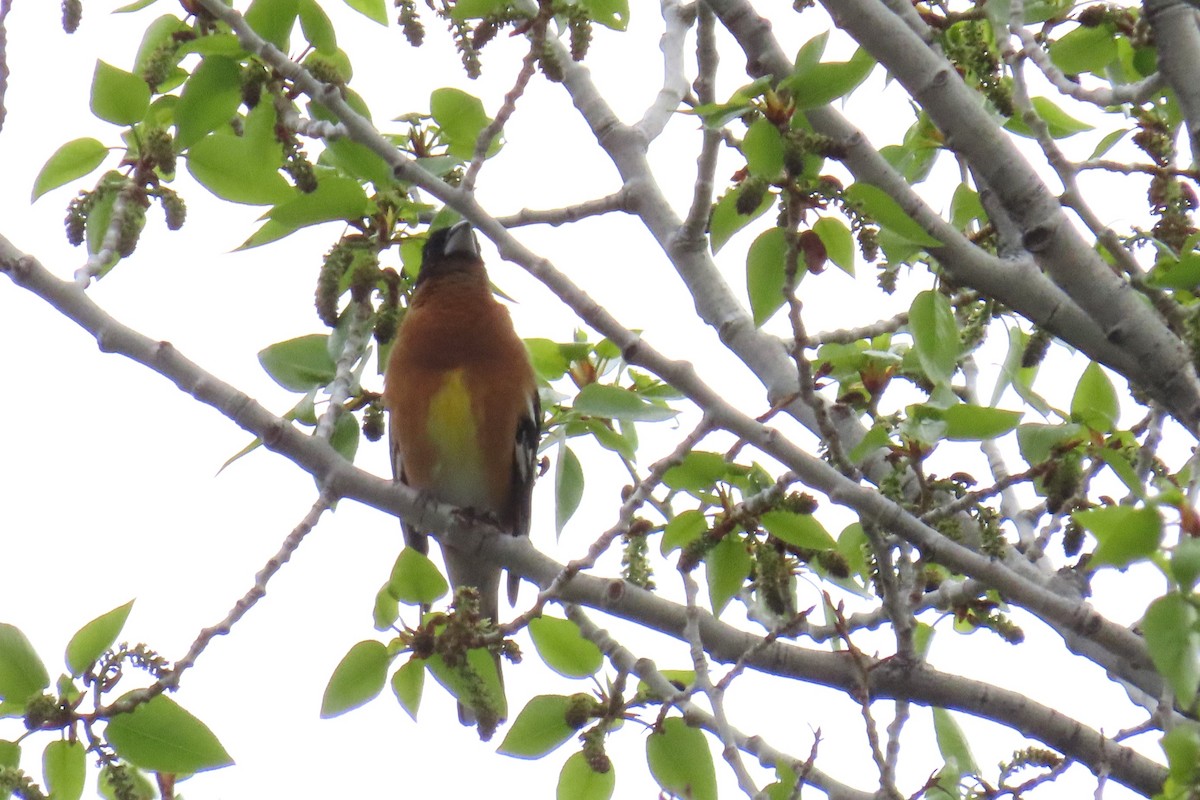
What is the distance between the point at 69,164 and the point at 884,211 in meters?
2.03

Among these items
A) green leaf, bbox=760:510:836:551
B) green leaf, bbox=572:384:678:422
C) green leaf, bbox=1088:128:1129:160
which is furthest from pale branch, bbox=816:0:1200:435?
green leaf, bbox=572:384:678:422

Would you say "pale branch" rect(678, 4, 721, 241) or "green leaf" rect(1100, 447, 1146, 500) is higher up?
"pale branch" rect(678, 4, 721, 241)

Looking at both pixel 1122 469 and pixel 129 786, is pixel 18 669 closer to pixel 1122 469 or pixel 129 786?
pixel 129 786

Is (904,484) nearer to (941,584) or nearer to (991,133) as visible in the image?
(941,584)

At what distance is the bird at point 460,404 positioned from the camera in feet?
18.0

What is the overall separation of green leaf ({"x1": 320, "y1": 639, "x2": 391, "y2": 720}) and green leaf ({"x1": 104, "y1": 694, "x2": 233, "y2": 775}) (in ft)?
1.93

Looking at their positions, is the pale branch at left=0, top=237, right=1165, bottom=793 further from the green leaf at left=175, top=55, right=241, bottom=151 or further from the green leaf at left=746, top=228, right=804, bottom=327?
the green leaf at left=175, top=55, right=241, bottom=151

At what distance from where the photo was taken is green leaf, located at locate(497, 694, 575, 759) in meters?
3.43

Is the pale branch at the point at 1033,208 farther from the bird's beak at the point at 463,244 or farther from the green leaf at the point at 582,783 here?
the bird's beak at the point at 463,244

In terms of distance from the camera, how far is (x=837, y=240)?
3.21 metres

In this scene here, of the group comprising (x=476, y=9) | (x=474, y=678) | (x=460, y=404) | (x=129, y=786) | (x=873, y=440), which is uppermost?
(x=460, y=404)

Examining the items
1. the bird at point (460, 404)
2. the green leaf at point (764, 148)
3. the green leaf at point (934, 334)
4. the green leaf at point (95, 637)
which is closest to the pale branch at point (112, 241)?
the green leaf at point (95, 637)

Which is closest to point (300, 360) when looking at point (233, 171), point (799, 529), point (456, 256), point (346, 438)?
point (346, 438)

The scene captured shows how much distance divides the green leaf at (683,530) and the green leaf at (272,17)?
162 centimetres
